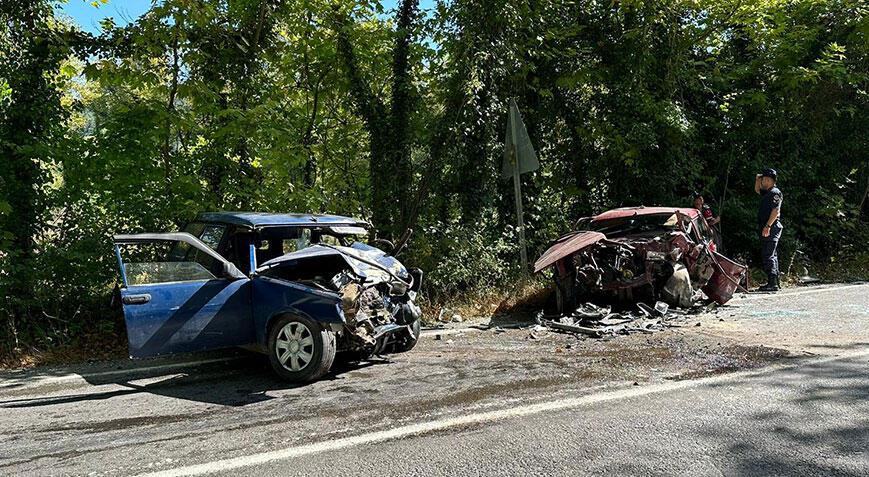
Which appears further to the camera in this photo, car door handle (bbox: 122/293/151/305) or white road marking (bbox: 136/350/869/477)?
car door handle (bbox: 122/293/151/305)

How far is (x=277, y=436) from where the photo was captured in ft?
13.7

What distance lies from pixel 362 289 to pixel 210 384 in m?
1.75

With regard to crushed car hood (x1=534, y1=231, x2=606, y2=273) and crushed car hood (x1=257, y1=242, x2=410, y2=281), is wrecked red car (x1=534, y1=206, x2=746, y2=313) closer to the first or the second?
crushed car hood (x1=534, y1=231, x2=606, y2=273)

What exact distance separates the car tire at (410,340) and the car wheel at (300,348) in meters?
1.39

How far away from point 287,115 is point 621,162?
697 centimetres

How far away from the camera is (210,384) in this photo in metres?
5.77

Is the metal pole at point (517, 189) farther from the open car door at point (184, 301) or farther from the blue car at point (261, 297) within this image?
the open car door at point (184, 301)

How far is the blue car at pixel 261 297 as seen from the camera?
5.57 meters

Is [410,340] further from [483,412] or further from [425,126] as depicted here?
[425,126]

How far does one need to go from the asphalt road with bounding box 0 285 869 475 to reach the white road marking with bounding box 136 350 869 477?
16 millimetres

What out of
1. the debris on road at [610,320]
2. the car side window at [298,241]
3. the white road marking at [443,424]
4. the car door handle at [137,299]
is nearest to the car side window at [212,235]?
the car side window at [298,241]

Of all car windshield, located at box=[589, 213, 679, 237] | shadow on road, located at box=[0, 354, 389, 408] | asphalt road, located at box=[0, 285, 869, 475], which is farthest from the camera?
car windshield, located at box=[589, 213, 679, 237]

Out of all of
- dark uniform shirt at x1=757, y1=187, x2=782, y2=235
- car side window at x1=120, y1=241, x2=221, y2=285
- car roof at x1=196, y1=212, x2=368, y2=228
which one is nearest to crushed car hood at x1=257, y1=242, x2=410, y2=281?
car roof at x1=196, y1=212, x2=368, y2=228

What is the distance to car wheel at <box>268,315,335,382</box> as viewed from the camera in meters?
5.55
